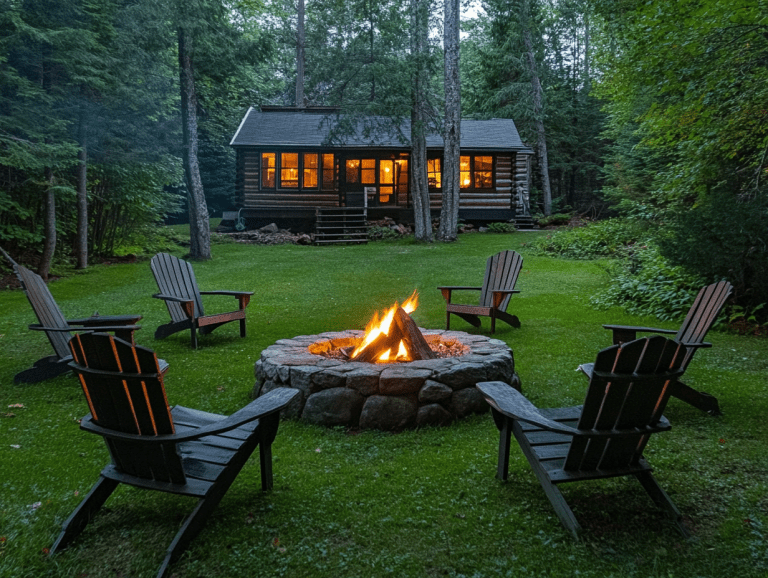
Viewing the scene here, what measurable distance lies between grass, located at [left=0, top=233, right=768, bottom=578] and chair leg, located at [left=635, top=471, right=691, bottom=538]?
0.27 ft

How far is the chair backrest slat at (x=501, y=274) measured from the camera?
282 inches

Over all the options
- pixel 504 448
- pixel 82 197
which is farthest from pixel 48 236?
pixel 504 448

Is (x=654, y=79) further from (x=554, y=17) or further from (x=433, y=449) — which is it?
(x=554, y=17)

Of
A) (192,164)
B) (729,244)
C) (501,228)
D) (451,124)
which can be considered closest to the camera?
(729,244)

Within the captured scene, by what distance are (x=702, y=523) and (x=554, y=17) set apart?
27879mm

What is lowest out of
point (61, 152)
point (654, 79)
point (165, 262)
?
point (165, 262)

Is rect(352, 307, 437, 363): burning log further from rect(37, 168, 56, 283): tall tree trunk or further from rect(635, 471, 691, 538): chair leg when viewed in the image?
rect(37, 168, 56, 283): tall tree trunk

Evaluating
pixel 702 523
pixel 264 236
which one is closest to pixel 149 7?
pixel 264 236

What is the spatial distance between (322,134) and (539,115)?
9752 mm

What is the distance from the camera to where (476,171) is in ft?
72.2

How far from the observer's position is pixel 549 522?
2.74 m

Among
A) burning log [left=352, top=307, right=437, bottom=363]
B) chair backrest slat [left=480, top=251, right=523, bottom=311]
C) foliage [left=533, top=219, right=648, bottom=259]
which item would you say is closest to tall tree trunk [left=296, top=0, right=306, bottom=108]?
foliage [left=533, top=219, right=648, bottom=259]

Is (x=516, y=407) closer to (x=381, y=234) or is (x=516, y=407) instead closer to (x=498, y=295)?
(x=498, y=295)

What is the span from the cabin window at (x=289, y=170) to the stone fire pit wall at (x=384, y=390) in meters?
18.0
